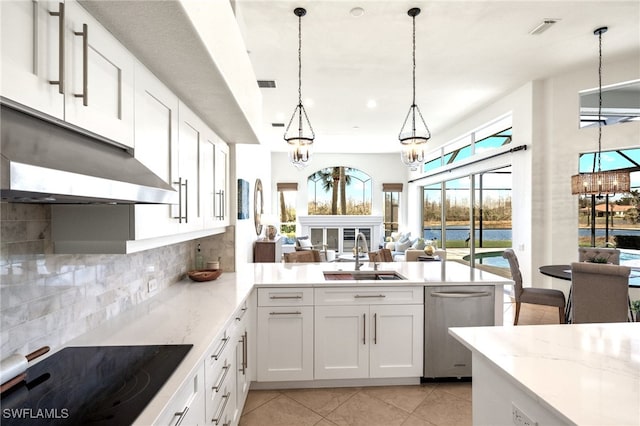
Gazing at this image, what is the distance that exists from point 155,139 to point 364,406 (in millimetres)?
2290

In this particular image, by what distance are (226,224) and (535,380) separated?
248cm

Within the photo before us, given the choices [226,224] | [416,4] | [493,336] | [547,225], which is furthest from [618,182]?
[226,224]

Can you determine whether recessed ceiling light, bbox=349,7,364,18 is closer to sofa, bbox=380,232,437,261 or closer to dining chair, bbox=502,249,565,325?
dining chair, bbox=502,249,565,325

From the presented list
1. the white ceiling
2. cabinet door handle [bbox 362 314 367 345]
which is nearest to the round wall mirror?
the white ceiling

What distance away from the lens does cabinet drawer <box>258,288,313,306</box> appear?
2613 millimetres

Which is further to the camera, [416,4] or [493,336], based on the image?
[416,4]

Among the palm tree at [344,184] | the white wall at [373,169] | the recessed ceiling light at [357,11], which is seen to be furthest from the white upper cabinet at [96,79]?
the palm tree at [344,184]

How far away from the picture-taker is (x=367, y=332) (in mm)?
2668

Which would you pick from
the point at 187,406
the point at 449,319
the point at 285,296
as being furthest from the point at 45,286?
the point at 449,319

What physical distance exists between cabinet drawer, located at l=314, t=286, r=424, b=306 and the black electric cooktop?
1.38 m

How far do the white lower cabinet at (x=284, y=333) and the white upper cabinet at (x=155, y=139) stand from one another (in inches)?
44.3

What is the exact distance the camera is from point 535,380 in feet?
3.55

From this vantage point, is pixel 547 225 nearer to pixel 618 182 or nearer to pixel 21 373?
pixel 618 182

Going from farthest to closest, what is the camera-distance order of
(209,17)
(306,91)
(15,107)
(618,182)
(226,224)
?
(306,91) → (618,182) → (226,224) → (209,17) → (15,107)
